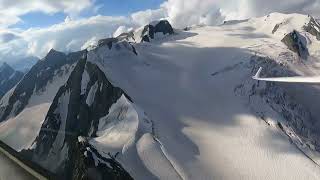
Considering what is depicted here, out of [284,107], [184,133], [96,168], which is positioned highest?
[96,168]

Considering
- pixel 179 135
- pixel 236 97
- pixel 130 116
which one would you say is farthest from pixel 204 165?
pixel 236 97

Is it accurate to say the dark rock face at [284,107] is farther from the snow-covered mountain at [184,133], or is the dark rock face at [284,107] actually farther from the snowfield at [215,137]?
the snowfield at [215,137]

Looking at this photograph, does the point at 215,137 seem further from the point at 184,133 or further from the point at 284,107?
the point at 284,107

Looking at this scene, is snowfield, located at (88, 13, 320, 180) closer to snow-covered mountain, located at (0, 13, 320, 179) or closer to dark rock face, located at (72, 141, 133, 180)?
snow-covered mountain, located at (0, 13, 320, 179)

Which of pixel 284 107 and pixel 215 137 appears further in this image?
pixel 284 107

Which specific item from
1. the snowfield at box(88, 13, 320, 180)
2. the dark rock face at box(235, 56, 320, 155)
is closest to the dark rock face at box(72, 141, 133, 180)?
the snowfield at box(88, 13, 320, 180)

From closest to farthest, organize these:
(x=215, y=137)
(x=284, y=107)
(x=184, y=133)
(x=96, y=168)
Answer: (x=96, y=168)
(x=215, y=137)
(x=184, y=133)
(x=284, y=107)

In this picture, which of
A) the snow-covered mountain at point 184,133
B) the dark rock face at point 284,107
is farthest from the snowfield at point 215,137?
the dark rock face at point 284,107

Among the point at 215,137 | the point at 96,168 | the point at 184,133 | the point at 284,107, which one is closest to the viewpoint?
the point at 96,168

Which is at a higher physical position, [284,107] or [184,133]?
[184,133]

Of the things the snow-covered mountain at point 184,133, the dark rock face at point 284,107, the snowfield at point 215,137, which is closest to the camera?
the snow-covered mountain at point 184,133

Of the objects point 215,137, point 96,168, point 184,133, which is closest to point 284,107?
point 215,137
